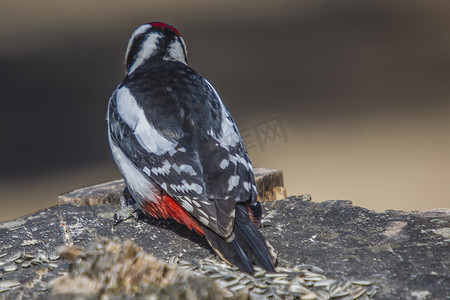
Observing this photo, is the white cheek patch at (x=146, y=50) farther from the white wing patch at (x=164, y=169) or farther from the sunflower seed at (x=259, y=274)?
the sunflower seed at (x=259, y=274)

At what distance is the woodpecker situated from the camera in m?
2.65

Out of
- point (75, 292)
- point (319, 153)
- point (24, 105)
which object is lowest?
point (319, 153)

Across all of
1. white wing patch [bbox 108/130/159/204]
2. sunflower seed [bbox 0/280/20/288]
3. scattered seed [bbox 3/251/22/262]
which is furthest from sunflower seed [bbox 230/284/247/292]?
scattered seed [bbox 3/251/22/262]

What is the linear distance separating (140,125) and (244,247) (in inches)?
36.8

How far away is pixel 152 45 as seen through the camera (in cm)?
374

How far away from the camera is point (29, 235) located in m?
2.98

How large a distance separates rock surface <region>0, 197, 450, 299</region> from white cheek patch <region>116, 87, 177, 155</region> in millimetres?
439

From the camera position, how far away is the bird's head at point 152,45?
3736 millimetres

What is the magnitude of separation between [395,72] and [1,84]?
6.23 m

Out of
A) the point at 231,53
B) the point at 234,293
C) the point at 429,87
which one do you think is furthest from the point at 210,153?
the point at 231,53

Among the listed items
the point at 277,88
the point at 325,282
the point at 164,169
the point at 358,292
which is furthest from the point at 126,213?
the point at 277,88

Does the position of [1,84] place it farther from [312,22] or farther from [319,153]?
[312,22]

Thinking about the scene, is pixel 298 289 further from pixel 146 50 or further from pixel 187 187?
pixel 146 50

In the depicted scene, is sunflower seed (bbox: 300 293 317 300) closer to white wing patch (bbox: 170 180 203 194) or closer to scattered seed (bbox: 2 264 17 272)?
white wing patch (bbox: 170 180 203 194)
